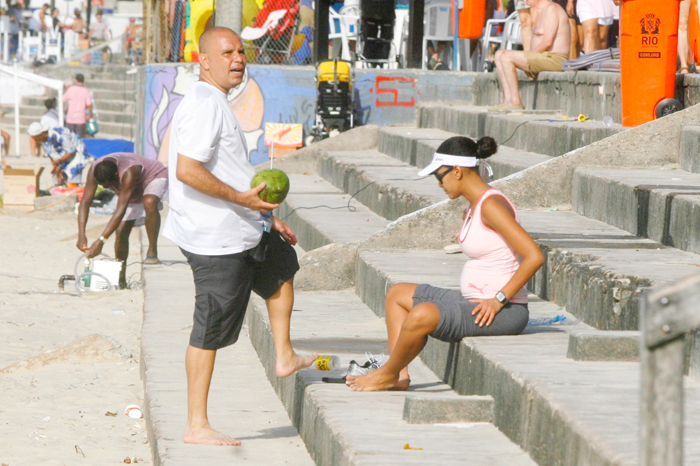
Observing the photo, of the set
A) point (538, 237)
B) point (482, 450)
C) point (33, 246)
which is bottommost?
point (33, 246)

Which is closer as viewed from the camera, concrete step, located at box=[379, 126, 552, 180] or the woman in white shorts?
concrete step, located at box=[379, 126, 552, 180]

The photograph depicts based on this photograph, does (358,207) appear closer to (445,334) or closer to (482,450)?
(445,334)

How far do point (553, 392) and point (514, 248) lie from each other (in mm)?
1082

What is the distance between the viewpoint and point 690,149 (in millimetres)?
6910

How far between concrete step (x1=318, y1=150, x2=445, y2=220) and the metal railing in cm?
576

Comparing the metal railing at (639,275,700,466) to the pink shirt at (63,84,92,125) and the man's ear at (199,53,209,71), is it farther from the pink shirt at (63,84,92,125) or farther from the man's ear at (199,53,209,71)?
the pink shirt at (63,84,92,125)

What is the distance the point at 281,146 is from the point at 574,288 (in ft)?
32.1

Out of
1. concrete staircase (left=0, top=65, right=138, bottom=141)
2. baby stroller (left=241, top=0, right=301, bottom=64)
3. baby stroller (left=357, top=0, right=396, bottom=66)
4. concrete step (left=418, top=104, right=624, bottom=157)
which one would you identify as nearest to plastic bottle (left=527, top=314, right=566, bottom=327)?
concrete step (left=418, top=104, right=624, bottom=157)

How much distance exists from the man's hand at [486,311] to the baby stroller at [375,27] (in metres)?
12.3

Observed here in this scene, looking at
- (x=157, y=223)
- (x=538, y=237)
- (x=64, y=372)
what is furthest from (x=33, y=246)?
(x=538, y=237)

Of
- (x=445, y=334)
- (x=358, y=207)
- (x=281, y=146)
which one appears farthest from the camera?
(x=281, y=146)

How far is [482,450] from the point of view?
3.63 m

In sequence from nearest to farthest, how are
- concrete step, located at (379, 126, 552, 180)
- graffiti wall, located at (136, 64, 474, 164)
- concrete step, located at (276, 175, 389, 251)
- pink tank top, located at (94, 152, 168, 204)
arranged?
1. concrete step, located at (276, 175, 389, 251)
2. concrete step, located at (379, 126, 552, 180)
3. pink tank top, located at (94, 152, 168, 204)
4. graffiti wall, located at (136, 64, 474, 164)

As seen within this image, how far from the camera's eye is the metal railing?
1.84 metres
